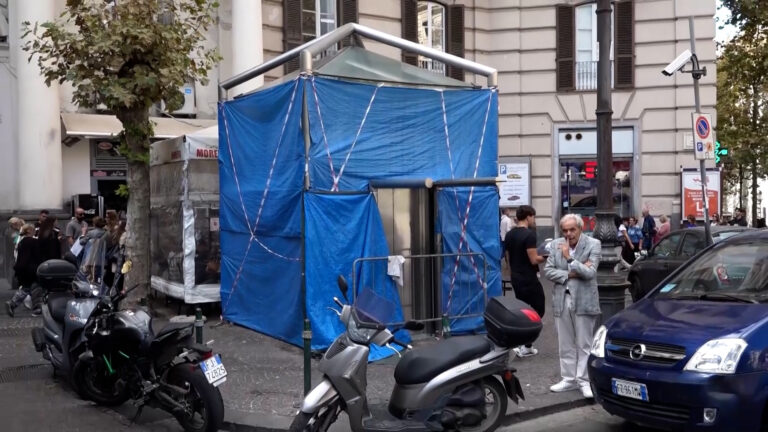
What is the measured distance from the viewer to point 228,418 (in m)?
7.10

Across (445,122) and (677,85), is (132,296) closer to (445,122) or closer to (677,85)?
(445,122)

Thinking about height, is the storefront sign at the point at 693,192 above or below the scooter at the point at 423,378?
above

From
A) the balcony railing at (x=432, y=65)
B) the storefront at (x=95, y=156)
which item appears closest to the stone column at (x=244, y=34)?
the storefront at (x=95, y=156)

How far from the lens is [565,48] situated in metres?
21.8

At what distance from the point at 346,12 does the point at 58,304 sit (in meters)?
13.6

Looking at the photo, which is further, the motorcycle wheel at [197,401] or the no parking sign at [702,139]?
the no parking sign at [702,139]

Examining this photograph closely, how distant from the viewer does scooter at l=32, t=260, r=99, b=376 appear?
7.75 metres

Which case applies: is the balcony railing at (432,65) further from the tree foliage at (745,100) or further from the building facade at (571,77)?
the tree foliage at (745,100)

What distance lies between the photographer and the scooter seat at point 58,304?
26.5 ft

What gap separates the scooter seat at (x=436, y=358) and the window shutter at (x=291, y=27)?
14.2 meters

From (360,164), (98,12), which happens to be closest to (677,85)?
(360,164)

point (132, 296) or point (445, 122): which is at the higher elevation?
point (445, 122)

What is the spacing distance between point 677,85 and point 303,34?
1022 cm

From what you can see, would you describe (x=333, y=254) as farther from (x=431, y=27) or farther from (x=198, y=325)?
(x=431, y=27)
